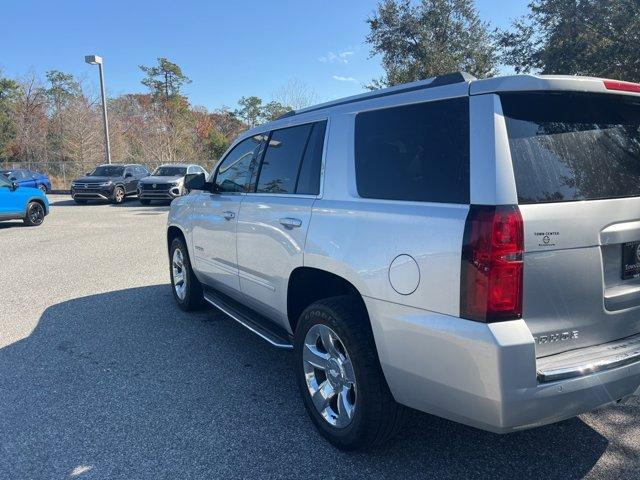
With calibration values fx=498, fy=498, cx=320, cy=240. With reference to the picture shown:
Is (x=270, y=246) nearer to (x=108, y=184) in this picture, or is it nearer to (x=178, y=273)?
(x=178, y=273)

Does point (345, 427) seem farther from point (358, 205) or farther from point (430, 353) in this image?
point (358, 205)

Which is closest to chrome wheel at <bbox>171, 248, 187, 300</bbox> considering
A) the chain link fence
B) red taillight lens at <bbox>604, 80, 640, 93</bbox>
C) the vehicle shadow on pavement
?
the vehicle shadow on pavement

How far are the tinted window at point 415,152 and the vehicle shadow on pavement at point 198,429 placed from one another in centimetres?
156

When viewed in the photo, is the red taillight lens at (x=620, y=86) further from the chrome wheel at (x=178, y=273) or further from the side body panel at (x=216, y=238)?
the chrome wheel at (x=178, y=273)

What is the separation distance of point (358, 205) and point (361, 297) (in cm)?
52

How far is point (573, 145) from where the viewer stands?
Answer: 2.43 meters

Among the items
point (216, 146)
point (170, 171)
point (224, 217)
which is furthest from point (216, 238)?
point (216, 146)

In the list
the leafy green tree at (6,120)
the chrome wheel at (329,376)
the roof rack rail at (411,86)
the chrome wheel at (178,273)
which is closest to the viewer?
the roof rack rail at (411,86)

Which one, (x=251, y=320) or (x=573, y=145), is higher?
(x=573, y=145)

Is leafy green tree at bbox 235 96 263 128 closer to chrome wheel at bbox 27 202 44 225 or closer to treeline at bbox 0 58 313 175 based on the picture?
treeline at bbox 0 58 313 175

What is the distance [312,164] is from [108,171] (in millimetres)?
20738

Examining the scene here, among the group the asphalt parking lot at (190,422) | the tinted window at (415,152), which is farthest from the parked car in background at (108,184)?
the tinted window at (415,152)

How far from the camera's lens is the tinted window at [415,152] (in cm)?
235

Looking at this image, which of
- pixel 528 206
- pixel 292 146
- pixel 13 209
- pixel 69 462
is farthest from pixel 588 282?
pixel 13 209
